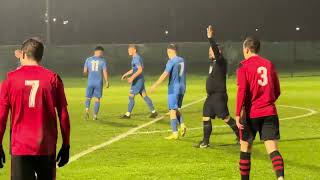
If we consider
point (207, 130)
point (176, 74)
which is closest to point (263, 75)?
point (207, 130)

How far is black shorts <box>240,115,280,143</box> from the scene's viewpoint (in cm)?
745

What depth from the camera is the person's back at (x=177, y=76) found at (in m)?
12.1

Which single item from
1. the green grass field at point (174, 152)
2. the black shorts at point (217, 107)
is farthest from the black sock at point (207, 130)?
the green grass field at point (174, 152)

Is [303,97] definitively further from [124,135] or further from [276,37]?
[276,37]

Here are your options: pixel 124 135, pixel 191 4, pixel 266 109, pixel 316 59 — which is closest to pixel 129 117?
pixel 124 135

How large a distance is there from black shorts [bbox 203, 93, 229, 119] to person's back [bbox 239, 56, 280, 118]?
3816 millimetres

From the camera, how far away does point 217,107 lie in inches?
446

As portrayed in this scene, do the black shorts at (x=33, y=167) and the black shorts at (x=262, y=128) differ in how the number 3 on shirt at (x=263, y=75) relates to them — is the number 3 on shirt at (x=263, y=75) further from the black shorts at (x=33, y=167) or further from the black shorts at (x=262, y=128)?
the black shorts at (x=33, y=167)

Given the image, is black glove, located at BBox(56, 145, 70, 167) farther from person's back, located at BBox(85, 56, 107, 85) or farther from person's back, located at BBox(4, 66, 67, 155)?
person's back, located at BBox(85, 56, 107, 85)

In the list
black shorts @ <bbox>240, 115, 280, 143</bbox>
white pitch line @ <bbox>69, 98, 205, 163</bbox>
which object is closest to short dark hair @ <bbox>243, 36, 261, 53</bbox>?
black shorts @ <bbox>240, 115, 280, 143</bbox>

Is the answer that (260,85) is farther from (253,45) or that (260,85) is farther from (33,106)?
(33,106)

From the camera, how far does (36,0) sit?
197ft

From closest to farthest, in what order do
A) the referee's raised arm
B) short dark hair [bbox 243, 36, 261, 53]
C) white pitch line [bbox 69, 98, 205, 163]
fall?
short dark hair [bbox 243, 36, 261, 53], the referee's raised arm, white pitch line [bbox 69, 98, 205, 163]

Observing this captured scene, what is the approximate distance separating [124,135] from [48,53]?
32404mm
